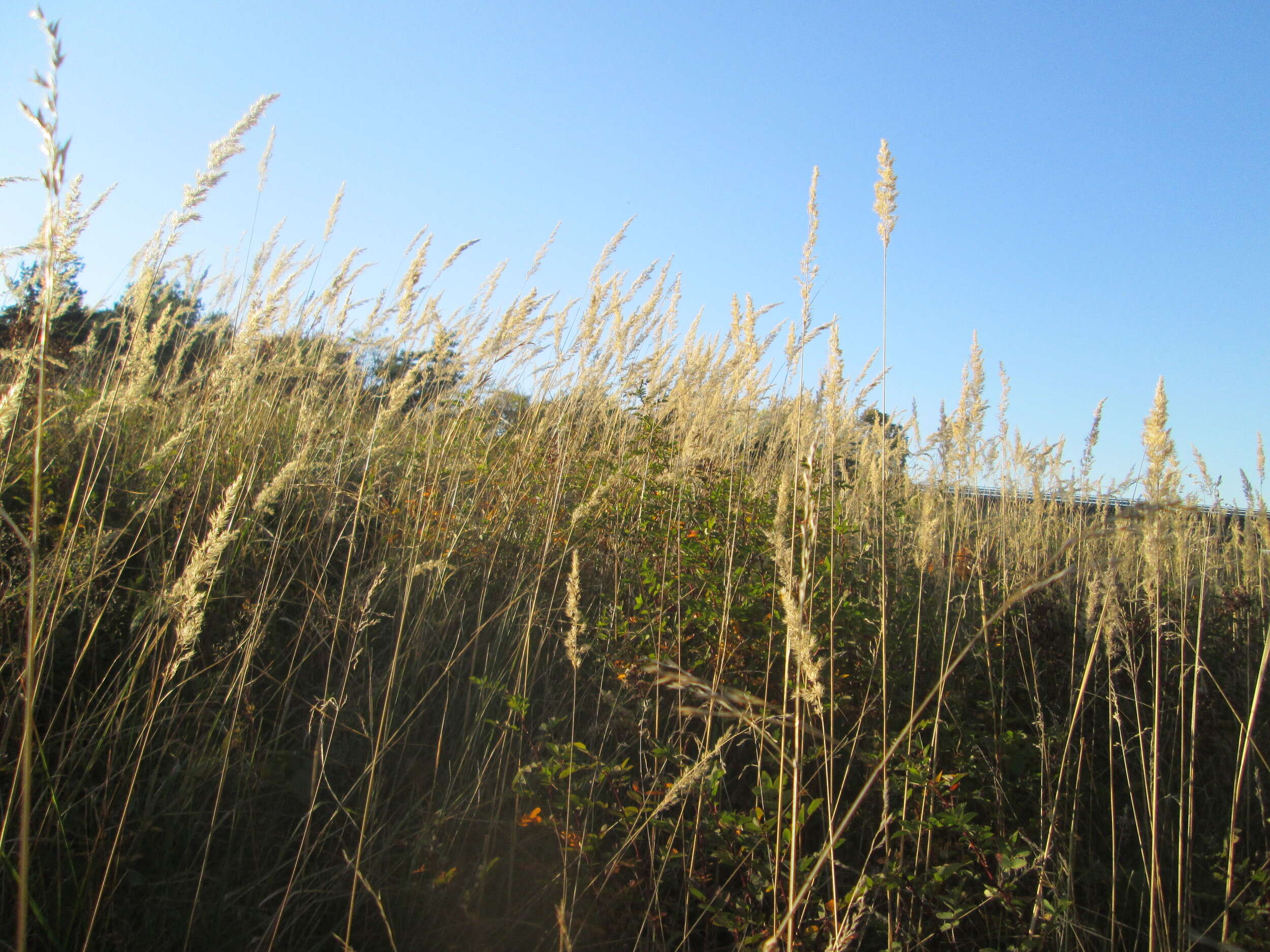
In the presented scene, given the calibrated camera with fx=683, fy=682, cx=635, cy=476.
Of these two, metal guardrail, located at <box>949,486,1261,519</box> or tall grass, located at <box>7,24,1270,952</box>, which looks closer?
tall grass, located at <box>7,24,1270,952</box>

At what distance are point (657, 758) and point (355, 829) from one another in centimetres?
67

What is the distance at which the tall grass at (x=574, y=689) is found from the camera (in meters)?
1.25

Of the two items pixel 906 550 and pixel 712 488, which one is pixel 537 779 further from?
pixel 906 550

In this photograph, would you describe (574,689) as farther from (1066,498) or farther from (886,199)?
(1066,498)

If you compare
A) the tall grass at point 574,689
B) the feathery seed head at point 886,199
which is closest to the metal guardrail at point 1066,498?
the tall grass at point 574,689

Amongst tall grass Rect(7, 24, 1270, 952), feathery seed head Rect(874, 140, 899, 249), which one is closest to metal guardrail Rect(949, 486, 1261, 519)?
tall grass Rect(7, 24, 1270, 952)

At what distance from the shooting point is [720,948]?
1402mm

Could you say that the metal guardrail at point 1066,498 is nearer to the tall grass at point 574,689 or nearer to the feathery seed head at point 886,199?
the tall grass at point 574,689

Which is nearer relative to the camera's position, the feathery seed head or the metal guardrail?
the feathery seed head

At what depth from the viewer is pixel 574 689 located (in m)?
1.65

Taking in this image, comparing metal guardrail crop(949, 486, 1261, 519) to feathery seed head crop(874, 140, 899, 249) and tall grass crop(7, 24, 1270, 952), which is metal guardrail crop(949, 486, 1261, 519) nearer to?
tall grass crop(7, 24, 1270, 952)

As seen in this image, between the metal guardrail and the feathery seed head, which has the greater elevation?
the feathery seed head

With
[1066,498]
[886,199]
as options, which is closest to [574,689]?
[886,199]

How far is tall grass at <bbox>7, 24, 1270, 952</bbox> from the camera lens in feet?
4.11
